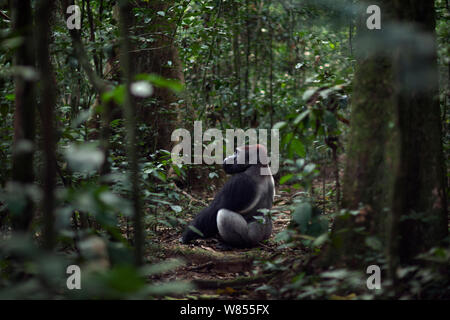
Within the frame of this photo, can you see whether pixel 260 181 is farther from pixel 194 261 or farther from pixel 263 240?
pixel 194 261

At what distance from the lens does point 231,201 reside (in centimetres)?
506

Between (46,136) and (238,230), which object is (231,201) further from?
(46,136)

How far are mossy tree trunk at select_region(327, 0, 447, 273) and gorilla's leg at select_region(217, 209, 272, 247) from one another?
6.37 feet

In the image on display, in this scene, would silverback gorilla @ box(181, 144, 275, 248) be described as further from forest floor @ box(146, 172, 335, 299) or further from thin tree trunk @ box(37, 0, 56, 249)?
thin tree trunk @ box(37, 0, 56, 249)

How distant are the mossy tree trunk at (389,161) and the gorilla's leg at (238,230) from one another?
6.37 feet

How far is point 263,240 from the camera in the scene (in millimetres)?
5117

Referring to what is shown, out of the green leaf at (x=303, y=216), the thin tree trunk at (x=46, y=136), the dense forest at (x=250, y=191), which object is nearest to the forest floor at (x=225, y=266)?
the dense forest at (x=250, y=191)

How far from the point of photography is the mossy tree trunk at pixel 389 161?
2812 millimetres

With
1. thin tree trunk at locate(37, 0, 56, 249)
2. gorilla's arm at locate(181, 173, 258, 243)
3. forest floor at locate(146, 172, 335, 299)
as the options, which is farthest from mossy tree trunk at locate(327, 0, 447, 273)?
gorilla's arm at locate(181, 173, 258, 243)

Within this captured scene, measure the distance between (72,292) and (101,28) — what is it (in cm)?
340

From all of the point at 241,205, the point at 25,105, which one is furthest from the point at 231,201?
the point at 25,105

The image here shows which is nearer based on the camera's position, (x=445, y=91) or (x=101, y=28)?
(x=445, y=91)

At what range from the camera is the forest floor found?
3.31m

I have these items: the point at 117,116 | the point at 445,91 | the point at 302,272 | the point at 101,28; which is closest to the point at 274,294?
the point at 302,272
